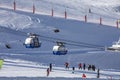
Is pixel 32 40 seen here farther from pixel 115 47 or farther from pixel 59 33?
pixel 59 33

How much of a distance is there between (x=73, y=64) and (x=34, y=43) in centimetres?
1558

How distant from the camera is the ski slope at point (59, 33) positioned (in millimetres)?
54394

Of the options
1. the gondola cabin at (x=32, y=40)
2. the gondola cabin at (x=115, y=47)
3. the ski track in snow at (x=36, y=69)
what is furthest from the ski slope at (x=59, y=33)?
the gondola cabin at (x=32, y=40)

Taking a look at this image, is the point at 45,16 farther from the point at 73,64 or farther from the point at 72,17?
the point at 73,64

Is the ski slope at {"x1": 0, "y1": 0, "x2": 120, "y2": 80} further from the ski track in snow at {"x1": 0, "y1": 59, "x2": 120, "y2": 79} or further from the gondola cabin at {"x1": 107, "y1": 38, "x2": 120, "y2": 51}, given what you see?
the gondola cabin at {"x1": 107, "y1": 38, "x2": 120, "y2": 51}

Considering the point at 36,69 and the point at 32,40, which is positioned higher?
the point at 32,40

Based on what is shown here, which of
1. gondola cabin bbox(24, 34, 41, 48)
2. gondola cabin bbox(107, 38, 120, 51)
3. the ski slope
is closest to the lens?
gondola cabin bbox(24, 34, 41, 48)

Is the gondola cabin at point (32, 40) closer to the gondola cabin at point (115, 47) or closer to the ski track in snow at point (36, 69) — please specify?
the ski track in snow at point (36, 69)

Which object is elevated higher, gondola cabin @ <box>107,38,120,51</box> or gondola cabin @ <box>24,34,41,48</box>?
gondola cabin @ <box>107,38,120,51</box>

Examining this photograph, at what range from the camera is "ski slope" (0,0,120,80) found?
54.4 meters

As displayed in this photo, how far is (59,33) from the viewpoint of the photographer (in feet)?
226

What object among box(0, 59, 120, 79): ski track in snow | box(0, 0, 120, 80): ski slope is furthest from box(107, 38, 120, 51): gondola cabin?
box(0, 59, 120, 79): ski track in snow

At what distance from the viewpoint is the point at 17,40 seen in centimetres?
6284

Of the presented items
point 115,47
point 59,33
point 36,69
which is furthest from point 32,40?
point 59,33
